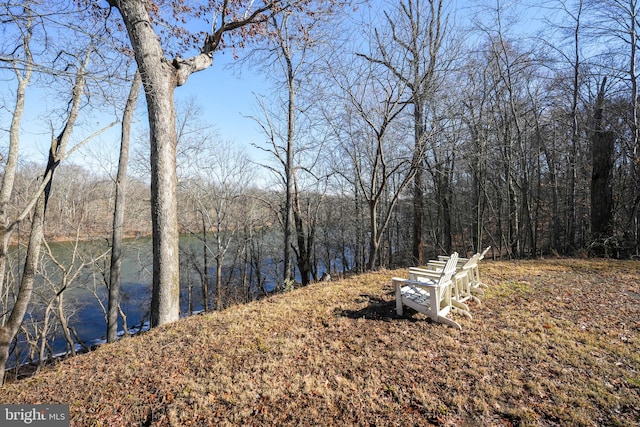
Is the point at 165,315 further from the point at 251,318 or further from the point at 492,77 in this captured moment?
the point at 492,77

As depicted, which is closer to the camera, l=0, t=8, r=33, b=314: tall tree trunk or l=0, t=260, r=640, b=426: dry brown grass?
l=0, t=260, r=640, b=426: dry brown grass

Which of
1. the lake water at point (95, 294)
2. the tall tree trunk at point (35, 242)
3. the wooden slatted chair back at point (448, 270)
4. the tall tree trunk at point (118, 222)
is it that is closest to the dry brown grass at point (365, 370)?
the wooden slatted chair back at point (448, 270)

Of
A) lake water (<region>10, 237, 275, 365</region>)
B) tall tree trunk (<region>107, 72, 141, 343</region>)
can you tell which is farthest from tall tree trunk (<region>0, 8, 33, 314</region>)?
lake water (<region>10, 237, 275, 365</region>)

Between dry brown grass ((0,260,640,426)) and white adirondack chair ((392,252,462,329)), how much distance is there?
16 centimetres

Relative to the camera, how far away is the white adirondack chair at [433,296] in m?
3.77

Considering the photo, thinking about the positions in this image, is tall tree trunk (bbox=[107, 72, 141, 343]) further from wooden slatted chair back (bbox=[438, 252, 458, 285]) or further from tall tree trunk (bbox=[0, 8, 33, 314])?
wooden slatted chair back (bbox=[438, 252, 458, 285])

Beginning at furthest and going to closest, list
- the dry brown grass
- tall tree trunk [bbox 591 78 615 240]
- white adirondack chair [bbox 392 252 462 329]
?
tall tree trunk [bbox 591 78 615 240], white adirondack chair [bbox 392 252 462 329], the dry brown grass

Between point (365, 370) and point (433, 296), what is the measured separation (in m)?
1.52

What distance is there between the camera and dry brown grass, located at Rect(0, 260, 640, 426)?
2.24 m

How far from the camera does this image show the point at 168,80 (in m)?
4.59

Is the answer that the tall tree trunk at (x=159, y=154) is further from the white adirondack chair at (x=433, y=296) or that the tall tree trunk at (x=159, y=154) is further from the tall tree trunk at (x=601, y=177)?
the tall tree trunk at (x=601, y=177)

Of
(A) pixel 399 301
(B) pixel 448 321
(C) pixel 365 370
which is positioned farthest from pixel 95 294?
(B) pixel 448 321

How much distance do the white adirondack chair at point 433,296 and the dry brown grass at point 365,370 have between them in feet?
0.54

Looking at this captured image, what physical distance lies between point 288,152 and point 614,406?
8.32m
